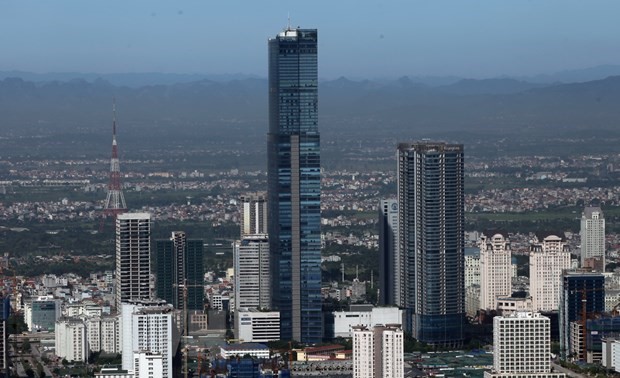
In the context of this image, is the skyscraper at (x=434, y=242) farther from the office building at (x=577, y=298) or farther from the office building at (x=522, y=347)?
the office building at (x=522, y=347)

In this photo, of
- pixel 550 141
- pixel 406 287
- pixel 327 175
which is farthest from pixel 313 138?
pixel 550 141

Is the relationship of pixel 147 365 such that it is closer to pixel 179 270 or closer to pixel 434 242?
pixel 434 242

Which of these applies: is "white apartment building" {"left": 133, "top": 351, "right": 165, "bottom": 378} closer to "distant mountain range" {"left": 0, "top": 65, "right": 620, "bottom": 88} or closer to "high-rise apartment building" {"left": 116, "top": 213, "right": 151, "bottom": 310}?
"high-rise apartment building" {"left": 116, "top": 213, "right": 151, "bottom": 310}

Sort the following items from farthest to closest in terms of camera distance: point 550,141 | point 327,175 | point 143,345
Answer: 1. point 550,141
2. point 327,175
3. point 143,345

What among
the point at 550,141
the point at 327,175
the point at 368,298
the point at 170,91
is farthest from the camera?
the point at 170,91

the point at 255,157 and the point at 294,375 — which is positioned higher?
the point at 255,157

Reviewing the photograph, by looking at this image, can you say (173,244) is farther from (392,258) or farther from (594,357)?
(594,357)

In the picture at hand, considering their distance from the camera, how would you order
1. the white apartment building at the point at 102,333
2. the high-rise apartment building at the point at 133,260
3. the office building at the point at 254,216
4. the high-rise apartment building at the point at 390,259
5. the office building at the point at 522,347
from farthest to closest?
1. the office building at the point at 254,216
2. the high-rise apartment building at the point at 390,259
3. the high-rise apartment building at the point at 133,260
4. the white apartment building at the point at 102,333
5. the office building at the point at 522,347

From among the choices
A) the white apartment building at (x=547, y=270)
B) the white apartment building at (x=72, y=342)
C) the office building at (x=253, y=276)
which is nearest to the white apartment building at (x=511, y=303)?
the white apartment building at (x=547, y=270)
